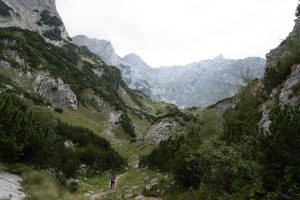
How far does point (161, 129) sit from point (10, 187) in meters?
46.0

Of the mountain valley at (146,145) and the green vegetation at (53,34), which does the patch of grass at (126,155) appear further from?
the green vegetation at (53,34)

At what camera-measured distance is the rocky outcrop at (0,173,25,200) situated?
11.6 m

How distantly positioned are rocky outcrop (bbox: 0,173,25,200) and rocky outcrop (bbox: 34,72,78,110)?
174ft

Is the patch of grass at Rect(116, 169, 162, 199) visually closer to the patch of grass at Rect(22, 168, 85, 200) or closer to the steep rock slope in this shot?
the patch of grass at Rect(22, 168, 85, 200)

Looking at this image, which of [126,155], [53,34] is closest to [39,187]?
[126,155]

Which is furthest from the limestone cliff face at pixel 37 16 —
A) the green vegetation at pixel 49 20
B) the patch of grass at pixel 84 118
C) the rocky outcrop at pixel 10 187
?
the rocky outcrop at pixel 10 187

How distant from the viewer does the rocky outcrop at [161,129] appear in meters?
57.2

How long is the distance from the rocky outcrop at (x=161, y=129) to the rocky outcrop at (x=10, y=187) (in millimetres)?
41581

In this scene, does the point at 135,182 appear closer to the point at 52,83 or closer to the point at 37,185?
the point at 37,185

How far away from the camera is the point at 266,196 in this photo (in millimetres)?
11852

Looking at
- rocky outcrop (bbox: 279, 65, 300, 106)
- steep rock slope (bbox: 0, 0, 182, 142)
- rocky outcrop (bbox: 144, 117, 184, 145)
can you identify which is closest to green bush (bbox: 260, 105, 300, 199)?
rocky outcrop (bbox: 279, 65, 300, 106)

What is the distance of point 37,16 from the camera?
5655 inches

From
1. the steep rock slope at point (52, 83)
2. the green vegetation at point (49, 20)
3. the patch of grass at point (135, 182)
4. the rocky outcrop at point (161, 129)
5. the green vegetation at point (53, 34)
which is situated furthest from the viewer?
the green vegetation at point (49, 20)

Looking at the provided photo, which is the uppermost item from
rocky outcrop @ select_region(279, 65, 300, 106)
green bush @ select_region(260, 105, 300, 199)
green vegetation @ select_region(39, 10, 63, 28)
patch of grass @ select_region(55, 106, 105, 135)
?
green vegetation @ select_region(39, 10, 63, 28)
